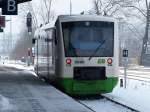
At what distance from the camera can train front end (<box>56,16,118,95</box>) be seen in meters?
20.8

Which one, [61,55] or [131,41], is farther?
[131,41]

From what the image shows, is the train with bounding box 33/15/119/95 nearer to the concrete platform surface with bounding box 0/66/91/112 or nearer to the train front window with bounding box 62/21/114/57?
the train front window with bounding box 62/21/114/57

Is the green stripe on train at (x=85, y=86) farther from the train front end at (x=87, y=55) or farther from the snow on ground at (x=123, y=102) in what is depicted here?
the snow on ground at (x=123, y=102)

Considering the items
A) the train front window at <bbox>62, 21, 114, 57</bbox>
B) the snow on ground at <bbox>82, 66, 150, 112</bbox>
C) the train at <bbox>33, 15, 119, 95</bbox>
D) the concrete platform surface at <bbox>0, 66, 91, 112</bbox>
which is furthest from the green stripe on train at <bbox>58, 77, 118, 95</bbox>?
the train front window at <bbox>62, 21, 114, 57</bbox>

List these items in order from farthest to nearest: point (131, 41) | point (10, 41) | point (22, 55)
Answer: point (10, 41), point (131, 41), point (22, 55)

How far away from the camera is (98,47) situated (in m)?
21.2

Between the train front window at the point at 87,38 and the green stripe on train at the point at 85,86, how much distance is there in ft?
3.34

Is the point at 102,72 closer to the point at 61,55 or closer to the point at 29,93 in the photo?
the point at 61,55

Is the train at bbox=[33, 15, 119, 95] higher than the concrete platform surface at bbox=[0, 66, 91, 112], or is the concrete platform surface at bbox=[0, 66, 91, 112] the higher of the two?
the train at bbox=[33, 15, 119, 95]

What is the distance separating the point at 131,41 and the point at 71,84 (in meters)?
96.5

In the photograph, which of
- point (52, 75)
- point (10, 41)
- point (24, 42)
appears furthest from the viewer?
point (10, 41)

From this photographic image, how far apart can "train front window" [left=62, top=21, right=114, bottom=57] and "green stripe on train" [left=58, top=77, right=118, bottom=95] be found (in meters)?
1.02

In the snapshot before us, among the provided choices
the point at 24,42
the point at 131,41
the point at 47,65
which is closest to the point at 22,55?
the point at 24,42

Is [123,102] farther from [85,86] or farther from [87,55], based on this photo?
[87,55]
